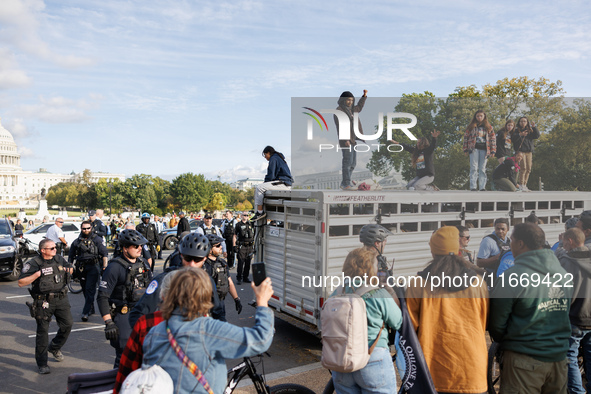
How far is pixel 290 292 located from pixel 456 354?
3845 millimetres

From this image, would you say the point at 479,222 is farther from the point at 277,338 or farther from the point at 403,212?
the point at 277,338

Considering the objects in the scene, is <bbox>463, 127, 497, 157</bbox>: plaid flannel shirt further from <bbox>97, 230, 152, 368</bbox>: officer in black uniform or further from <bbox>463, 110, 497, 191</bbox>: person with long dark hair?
<bbox>97, 230, 152, 368</bbox>: officer in black uniform

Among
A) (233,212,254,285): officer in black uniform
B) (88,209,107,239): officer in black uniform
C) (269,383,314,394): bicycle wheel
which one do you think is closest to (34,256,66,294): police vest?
(88,209,107,239): officer in black uniform

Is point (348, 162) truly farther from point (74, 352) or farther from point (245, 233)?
point (245, 233)

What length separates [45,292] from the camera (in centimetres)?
618

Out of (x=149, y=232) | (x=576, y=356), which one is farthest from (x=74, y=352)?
(x=149, y=232)

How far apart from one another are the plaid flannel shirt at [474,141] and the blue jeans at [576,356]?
9.84ft

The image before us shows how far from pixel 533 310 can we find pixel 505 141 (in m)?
3.88

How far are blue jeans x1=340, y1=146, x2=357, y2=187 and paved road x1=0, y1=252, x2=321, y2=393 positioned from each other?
8.88 ft

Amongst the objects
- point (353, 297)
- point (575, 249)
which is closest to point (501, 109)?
point (575, 249)

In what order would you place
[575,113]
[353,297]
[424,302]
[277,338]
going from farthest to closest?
[277,338] → [575,113] → [424,302] → [353,297]

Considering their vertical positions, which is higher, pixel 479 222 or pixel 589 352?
pixel 479 222

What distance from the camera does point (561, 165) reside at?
6.32 metres

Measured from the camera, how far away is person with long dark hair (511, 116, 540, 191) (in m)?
6.26
